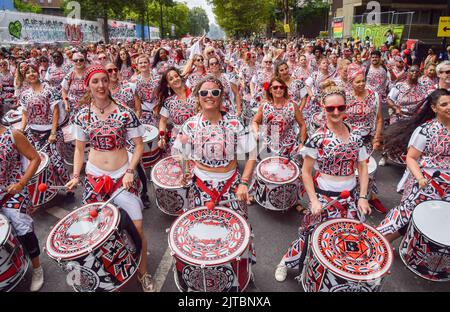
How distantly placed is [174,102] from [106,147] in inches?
82.6

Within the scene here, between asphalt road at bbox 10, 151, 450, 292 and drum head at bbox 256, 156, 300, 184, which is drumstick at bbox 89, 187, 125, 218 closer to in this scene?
asphalt road at bbox 10, 151, 450, 292

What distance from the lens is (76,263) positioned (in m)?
2.73

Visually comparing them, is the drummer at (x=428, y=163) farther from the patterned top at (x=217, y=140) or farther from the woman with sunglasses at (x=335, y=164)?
the patterned top at (x=217, y=140)

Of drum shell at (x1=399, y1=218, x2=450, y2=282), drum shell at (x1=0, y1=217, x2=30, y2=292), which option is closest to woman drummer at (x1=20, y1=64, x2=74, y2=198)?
drum shell at (x1=0, y1=217, x2=30, y2=292)

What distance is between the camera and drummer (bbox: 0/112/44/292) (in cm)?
325

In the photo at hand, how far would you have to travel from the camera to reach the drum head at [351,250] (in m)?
2.54

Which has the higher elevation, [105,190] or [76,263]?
[105,190]

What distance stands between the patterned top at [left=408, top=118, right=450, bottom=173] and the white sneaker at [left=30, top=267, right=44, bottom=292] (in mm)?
4211

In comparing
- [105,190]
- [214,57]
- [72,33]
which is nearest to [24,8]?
[72,33]

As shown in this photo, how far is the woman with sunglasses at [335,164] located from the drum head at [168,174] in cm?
192

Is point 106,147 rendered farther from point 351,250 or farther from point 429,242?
point 429,242
